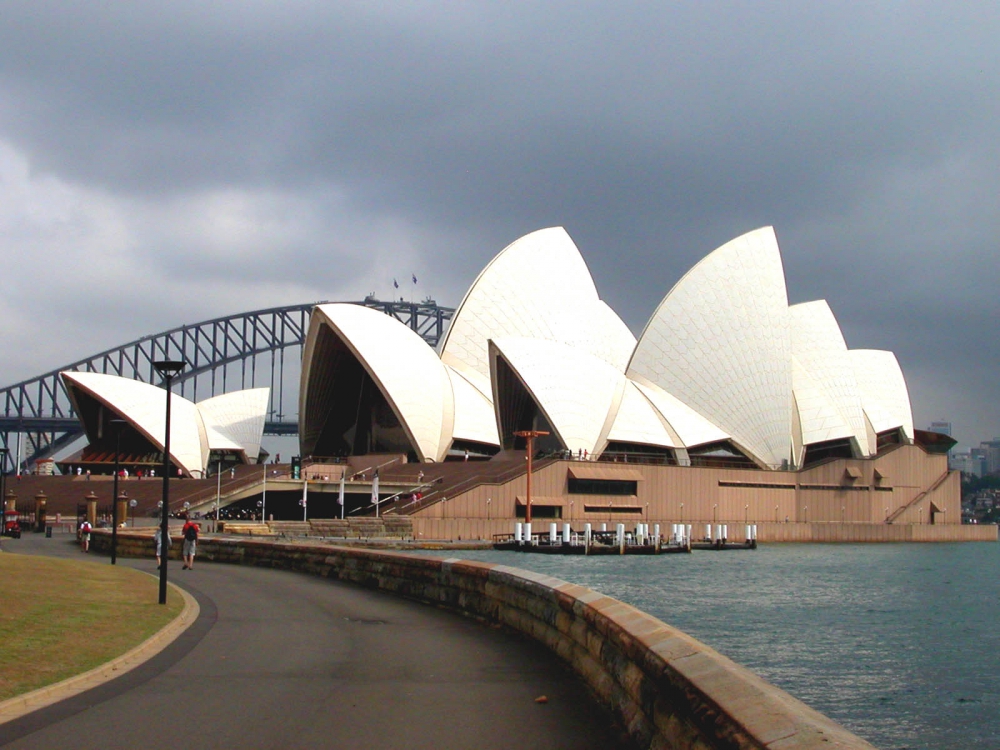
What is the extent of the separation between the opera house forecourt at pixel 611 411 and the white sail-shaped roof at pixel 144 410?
874 cm

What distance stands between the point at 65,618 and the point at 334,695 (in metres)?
5.72

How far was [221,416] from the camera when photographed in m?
91.5

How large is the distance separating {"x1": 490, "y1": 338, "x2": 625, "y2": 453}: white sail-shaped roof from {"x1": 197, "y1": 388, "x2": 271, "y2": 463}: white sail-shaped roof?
30.6 meters

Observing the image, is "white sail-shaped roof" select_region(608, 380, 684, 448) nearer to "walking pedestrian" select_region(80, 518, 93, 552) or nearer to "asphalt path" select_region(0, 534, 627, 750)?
"walking pedestrian" select_region(80, 518, 93, 552)

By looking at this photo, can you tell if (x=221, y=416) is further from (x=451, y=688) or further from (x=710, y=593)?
(x=451, y=688)

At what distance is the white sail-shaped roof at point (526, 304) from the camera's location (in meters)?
79.4

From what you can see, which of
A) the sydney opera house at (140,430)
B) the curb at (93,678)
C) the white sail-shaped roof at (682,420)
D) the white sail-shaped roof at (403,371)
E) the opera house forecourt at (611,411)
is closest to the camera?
the curb at (93,678)

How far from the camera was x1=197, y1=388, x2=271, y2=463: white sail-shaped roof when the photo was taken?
89062 millimetres

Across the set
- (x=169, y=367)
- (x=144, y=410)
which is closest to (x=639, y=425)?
(x=144, y=410)

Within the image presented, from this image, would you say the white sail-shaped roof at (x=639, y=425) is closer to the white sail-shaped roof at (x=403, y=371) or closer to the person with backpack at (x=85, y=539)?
the white sail-shaped roof at (x=403, y=371)

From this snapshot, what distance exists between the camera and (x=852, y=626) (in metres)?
26.1

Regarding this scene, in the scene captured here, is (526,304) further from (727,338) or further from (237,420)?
(237,420)

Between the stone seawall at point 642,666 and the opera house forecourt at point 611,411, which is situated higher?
the opera house forecourt at point 611,411

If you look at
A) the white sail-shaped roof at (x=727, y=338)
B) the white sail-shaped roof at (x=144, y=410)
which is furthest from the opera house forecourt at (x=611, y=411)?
the white sail-shaped roof at (x=144, y=410)
